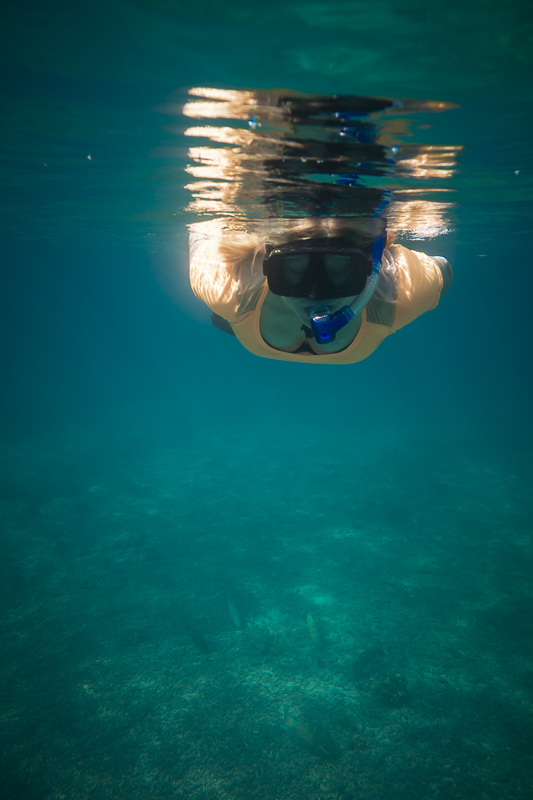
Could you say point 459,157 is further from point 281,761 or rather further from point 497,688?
point 281,761

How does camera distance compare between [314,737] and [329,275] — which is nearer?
[329,275]

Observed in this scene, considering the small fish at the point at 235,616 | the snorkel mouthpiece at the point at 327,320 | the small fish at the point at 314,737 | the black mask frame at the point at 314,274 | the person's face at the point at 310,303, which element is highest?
the black mask frame at the point at 314,274

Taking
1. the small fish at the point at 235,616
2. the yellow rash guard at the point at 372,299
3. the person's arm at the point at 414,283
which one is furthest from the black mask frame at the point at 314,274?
the small fish at the point at 235,616

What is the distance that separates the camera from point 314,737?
6.42 metres

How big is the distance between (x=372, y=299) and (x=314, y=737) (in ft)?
25.2

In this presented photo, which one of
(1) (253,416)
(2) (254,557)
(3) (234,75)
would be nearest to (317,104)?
(3) (234,75)

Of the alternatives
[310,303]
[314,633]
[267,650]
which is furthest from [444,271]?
[267,650]

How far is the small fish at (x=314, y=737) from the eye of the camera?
6.29 m

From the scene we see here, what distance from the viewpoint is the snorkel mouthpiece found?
7.20 ft

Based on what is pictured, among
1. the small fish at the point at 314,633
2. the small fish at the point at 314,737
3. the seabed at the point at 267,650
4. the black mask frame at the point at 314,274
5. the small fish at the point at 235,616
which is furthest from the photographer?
the small fish at the point at 235,616

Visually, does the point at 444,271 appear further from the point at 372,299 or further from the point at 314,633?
the point at 314,633

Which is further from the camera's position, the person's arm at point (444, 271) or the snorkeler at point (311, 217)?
the person's arm at point (444, 271)

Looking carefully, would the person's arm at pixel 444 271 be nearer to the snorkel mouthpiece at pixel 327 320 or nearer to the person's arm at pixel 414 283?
the person's arm at pixel 414 283

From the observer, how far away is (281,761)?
6.19m
